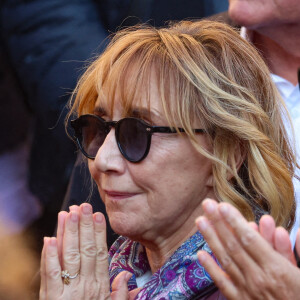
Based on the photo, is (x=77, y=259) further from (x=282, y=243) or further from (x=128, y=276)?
(x=282, y=243)

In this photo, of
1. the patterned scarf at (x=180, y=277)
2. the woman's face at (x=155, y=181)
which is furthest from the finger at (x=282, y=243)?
the woman's face at (x=155, y=181)

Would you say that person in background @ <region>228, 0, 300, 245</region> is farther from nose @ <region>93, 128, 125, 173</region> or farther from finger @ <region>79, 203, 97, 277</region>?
finger @ <region>79, 203, 97, 277</region>

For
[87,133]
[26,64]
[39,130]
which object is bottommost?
[39,130]

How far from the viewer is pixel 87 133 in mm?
1896

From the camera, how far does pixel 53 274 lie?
1.64 metres

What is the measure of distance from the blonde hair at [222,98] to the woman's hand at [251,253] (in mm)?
440

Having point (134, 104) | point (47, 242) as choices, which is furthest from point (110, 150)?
point (47, 242)

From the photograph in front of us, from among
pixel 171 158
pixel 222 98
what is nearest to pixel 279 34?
pixel 222 98

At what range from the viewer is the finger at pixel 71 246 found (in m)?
1.66

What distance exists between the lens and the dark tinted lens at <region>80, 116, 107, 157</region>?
183cm

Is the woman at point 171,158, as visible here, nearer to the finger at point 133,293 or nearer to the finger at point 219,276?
the finger at point 133,293

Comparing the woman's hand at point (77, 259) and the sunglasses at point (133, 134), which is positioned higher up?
the sunglasses at point (133, 134)

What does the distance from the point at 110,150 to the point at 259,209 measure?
496mm

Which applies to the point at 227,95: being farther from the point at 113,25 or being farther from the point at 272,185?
the point at 113,25
